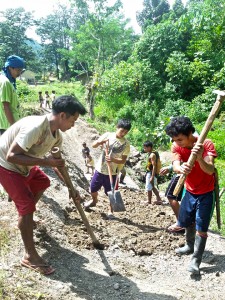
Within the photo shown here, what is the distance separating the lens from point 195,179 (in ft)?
12.0

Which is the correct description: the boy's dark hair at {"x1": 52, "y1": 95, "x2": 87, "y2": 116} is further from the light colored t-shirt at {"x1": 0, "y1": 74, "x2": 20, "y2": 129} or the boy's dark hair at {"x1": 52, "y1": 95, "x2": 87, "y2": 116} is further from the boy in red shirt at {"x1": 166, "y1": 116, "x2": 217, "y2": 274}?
the light colored t-shirt at {"x1": 0, "y1": 74, "x2": 20, "y2": 129}

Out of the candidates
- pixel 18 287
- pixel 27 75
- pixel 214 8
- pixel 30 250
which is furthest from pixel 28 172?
pixel 27 75

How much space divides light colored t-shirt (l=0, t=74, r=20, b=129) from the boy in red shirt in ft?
7.02

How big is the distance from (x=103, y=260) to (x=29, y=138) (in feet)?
6.13

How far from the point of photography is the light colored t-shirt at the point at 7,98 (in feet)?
13.7

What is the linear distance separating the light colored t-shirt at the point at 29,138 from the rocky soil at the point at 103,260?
36.6 inches

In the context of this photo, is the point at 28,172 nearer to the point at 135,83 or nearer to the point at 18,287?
the point at 18,287

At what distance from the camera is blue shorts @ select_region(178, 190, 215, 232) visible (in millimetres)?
3592

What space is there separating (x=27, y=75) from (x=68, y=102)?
184 feet

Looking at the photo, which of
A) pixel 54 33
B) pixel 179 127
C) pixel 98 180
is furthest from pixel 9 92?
pixel 54 33

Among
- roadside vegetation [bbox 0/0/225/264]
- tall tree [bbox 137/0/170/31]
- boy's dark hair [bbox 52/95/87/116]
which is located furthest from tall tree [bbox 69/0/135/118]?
boy's dark hair [bbox 52/95/87/116]

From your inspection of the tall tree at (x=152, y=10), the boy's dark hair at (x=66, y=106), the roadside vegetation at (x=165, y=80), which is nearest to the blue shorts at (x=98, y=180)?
the boy's dark hair at (x=66, y=106)

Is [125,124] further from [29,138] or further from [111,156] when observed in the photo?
[29,138]

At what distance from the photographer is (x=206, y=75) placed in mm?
17969
